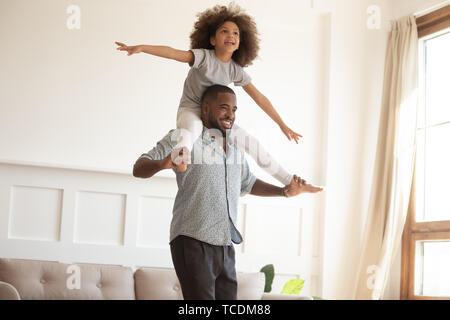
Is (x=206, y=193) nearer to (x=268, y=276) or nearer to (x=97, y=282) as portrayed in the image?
(x=97, y=282)

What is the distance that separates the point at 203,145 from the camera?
1.43 m

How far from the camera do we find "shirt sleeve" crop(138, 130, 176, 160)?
137 cm

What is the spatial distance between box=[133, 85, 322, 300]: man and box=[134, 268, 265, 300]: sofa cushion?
198 centimetres

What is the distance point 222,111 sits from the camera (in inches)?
55.4

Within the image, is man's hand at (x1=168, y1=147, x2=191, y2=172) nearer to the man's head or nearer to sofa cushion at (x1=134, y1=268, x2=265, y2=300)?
the man's head

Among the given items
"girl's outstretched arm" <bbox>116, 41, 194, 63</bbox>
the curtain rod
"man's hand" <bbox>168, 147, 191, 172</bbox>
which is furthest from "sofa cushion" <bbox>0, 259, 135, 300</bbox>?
the curtain rod

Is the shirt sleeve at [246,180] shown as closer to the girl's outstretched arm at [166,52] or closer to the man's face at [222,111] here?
the man's face at [222,111]

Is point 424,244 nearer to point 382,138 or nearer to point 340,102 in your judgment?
point 382,138

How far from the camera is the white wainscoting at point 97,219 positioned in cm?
344

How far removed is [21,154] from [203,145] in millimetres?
2329

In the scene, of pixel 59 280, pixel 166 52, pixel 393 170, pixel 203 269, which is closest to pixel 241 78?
pixel 166 52

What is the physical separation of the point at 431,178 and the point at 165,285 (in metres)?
1.92

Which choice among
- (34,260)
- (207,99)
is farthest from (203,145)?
(34,260)

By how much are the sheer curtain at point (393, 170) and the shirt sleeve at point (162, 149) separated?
2872 mm
